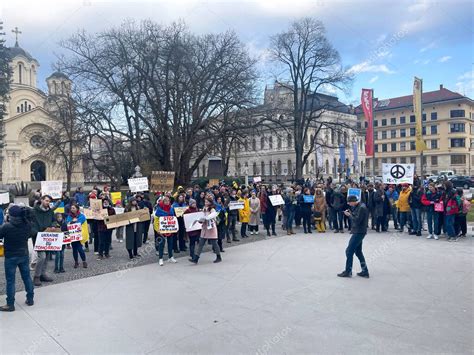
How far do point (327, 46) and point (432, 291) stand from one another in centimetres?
3509

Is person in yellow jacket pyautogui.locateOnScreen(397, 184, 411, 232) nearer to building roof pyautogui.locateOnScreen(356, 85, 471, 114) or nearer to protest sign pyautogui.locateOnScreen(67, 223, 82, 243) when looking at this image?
protest sign pyautogui.locateOnScreen(67, 223, 82, 243)

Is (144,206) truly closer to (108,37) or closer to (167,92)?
(167,92)

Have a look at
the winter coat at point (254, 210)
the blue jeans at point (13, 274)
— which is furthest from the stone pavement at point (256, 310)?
the winter coat at point (254, 210)

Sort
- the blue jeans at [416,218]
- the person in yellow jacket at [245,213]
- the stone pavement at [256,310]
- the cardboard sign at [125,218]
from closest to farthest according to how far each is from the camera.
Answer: the stone pavement at [256,310] → the cardboard sign at [125,218] → the blue jeans at [416,218] → the person in yellow jacket at [245,213]

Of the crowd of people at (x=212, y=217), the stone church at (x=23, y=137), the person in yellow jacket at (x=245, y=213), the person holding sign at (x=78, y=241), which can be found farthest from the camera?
the stone church at (x=23, y=137)

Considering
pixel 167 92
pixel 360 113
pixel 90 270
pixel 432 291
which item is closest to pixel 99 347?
pixel 90 270

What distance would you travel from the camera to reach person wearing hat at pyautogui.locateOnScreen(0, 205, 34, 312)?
6.85 metres

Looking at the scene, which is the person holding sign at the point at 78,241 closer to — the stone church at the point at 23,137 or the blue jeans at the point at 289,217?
the blue jeans at the point at 289,217

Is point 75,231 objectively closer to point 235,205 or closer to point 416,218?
point 235,205

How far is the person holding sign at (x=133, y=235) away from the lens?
11.1m

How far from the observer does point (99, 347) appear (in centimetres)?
528

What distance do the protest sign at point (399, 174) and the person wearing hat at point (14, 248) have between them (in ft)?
44.5

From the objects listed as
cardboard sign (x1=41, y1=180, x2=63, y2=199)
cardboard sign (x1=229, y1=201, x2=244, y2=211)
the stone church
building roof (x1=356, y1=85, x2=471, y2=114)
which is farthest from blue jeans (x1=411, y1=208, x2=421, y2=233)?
building roof (x1=356, y1=85, x2=471, y2=114)

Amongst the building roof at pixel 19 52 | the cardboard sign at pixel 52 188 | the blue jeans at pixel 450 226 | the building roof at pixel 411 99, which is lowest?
the blue jeans at pixel 450 226
